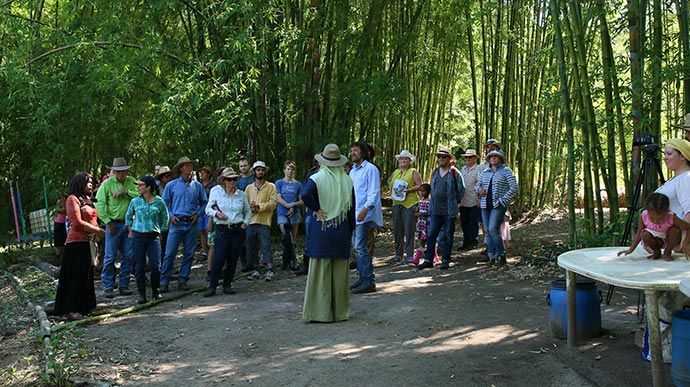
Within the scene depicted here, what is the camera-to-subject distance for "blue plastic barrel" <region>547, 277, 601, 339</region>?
4.85 metres

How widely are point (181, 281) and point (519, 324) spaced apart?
3.78 metres

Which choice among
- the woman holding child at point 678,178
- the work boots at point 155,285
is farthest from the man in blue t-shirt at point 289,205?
the woman holding child at point 678,178

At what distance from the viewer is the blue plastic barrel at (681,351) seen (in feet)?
12.3

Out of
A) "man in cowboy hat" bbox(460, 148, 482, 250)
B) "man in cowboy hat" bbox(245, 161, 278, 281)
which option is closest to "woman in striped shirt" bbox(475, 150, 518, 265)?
"man in cowboy hat" bbox(460, 148, 482, 250)

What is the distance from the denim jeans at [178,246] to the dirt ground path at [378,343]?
1.49 feet

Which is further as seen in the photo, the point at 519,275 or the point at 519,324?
the point at 519,275

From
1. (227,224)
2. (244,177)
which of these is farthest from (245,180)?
(227,224)

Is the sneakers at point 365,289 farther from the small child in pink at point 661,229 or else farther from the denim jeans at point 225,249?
the small child in pink at point 661,229

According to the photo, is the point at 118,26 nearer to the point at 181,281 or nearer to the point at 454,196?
the point at 181,281

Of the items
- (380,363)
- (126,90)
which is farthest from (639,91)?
(126,90)

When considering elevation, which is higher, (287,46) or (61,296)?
(287,46)

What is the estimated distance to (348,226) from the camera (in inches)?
239

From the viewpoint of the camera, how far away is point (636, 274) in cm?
381

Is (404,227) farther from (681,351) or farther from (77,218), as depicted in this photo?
(681,351)
